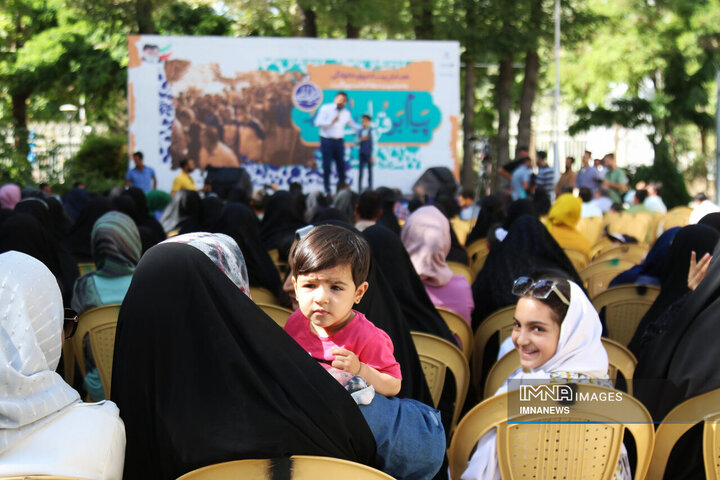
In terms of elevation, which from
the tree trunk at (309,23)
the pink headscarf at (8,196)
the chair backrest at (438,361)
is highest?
the tree trunk at (309,23)

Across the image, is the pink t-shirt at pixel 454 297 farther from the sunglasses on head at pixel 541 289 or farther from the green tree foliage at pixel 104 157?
the green tree foliage at pixel 104 157

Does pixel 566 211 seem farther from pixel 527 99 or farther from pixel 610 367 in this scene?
pixel 527 99

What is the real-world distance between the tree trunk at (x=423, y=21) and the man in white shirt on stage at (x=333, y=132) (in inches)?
182

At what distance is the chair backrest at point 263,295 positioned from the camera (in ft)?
14.9

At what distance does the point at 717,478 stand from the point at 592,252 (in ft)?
17.9

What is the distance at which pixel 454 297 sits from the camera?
448cm

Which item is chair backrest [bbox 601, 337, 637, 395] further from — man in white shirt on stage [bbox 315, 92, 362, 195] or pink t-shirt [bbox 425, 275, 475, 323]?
man in white shirt on stage [bbox 315, 92, 362, 195]

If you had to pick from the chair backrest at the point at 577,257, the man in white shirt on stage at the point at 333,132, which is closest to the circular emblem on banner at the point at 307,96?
the man in white shirt on stage at the point at 333,132

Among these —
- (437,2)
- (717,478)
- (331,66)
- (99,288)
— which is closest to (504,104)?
(437,2)

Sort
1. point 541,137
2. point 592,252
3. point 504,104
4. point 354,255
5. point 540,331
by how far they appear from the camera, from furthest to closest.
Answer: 1. point 541,137
2. point 504,104
3. point 592,252
4. point 540,331
5. point 354,255

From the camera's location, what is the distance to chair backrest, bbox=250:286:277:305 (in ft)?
14.9

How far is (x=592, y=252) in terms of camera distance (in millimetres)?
7609

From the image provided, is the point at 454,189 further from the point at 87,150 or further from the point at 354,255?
the point at 354,255

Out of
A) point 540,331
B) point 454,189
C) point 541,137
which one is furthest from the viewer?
point 541,137
